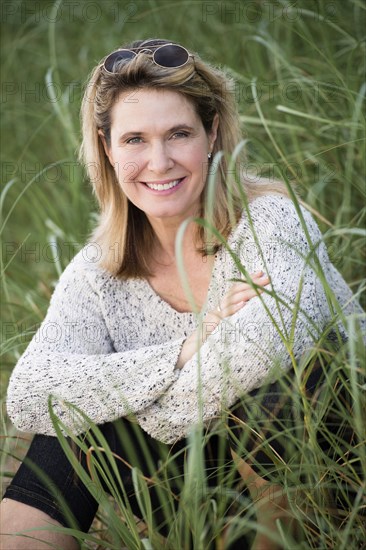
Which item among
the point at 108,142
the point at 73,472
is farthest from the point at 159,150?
the point at 73,472

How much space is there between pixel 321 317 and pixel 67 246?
3.76 feet

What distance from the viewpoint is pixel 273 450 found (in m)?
1.51

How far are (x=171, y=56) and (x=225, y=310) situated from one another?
0.66 metres

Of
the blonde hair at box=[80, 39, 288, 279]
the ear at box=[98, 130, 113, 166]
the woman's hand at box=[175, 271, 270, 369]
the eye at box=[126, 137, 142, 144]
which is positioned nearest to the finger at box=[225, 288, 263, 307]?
the woman's hand at box=[175, 271, 270, 369]

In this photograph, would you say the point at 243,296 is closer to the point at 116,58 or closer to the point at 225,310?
the point at 225,310

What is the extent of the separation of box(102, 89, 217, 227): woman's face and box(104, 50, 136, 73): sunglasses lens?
0.08 metres

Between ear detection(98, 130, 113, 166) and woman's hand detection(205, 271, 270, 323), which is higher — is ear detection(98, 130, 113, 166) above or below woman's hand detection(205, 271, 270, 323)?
above

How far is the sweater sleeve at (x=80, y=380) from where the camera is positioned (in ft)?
5.71

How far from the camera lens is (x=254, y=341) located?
1.59 metres

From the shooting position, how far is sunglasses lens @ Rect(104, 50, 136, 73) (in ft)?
6.31

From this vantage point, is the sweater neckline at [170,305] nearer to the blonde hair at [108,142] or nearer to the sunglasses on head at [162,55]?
the blonde hair at [108,142]

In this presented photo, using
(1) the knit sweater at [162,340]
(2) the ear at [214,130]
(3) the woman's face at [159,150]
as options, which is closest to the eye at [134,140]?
(3) the woman's face at [159,150]

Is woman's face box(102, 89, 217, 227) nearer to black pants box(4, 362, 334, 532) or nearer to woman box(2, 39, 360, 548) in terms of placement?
woman box(2, 39, 360, 548)

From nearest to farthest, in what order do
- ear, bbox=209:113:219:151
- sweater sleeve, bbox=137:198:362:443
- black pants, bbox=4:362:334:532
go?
sweater sleeve, bbox=137:198:362:443 → black pants, bbox=4:362:334:532 → ear, bbox=209:113:219:151
